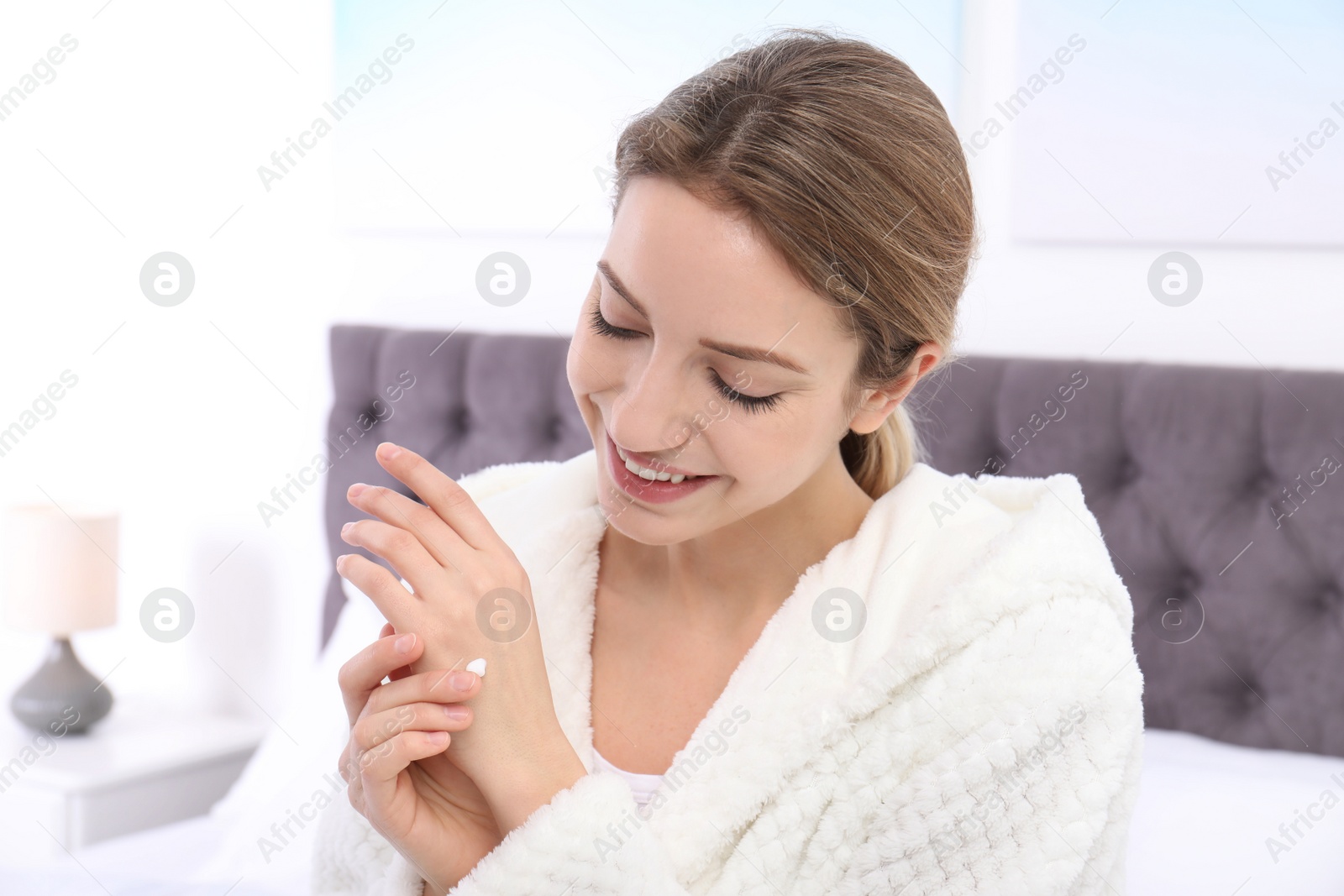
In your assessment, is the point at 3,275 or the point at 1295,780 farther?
the point at 3,275

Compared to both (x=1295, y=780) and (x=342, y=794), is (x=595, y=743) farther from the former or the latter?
(x=1295, y=780)

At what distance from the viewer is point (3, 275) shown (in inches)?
91.1

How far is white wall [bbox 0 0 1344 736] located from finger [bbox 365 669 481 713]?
1254 millimetres

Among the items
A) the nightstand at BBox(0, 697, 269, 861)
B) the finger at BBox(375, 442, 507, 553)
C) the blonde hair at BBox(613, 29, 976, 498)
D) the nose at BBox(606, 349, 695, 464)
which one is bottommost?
the nightstand at BBox(0, 697, 269, 861)

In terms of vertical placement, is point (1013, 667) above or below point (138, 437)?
above

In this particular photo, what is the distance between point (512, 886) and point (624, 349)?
0.44 meters

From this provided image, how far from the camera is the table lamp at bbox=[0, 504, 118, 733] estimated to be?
2.13 m

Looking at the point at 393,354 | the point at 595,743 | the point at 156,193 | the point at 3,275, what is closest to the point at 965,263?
the point at 595,743

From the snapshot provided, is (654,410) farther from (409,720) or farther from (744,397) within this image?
(409,720)

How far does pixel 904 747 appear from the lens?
3.04 ft

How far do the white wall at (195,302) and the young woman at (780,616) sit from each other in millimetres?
1167

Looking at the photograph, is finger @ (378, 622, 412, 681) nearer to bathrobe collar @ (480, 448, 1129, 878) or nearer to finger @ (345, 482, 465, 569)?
finger @ (345, 482, 465, 569)

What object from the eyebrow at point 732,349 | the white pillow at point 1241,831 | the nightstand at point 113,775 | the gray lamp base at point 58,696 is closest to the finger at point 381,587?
the eyebrow at point 732,349

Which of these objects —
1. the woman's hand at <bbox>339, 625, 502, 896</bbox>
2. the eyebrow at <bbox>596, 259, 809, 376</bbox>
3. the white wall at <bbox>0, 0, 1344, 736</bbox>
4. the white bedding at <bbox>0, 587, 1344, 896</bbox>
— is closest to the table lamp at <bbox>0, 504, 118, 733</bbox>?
the white wall at <bbox>0, 0, 1344, 736</bbox>
